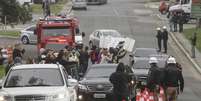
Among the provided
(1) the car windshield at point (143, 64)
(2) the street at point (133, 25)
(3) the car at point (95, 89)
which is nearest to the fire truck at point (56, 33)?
(2) the street at point (133, 25)

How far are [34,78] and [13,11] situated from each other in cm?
1273

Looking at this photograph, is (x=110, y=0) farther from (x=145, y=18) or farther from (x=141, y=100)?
(x=141, y=100)

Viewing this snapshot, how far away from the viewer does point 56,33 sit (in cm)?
4025

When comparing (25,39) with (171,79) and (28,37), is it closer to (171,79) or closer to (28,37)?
(28,37)

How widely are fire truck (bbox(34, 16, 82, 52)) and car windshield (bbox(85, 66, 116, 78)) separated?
13543 millimetres

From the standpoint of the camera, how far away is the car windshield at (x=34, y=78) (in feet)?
63.9

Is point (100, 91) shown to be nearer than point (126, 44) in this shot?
Yes

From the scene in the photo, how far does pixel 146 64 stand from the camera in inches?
1194

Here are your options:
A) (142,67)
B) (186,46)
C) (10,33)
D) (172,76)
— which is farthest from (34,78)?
(10,33)

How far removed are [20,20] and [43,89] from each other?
15053mm

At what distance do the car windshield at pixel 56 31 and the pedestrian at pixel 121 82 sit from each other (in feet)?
64.8

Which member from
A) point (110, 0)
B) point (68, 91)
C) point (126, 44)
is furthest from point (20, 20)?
point (110, 0)

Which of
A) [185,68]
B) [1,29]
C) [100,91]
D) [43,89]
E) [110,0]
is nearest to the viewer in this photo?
[43,89]

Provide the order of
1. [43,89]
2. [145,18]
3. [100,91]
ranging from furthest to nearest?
[145,18] < [100,91] < [43,89]
